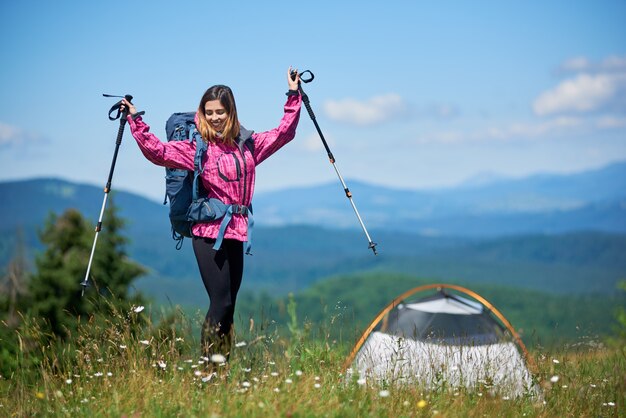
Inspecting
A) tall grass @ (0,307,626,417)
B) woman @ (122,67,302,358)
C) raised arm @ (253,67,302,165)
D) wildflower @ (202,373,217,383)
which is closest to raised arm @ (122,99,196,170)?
woman @ (122,67,302,358)

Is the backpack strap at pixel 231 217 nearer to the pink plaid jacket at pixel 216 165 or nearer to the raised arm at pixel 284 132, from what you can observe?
the pink plaid jacket at pixel 216 165

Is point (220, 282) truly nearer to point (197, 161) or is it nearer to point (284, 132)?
point (197, 161)

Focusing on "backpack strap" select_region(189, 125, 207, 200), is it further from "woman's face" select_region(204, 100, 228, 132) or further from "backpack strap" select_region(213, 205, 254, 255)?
"backpack strap" select_region(213, 205, 254, 255)

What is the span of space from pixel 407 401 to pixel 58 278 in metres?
41.1

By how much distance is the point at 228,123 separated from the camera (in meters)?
6.11

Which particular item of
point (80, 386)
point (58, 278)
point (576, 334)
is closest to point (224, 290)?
point (80, 386)

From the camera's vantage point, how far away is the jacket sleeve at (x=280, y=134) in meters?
6.47

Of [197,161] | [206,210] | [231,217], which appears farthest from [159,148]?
[231,217]

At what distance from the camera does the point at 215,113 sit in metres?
6.13

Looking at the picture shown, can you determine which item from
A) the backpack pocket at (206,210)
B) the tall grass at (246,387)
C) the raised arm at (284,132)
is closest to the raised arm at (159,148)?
the backpack pocket at (206,210)

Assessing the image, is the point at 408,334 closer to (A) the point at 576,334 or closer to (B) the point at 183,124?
(A) the point at 576,334

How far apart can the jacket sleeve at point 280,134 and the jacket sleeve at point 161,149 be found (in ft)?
1.98

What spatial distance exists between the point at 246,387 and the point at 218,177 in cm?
178

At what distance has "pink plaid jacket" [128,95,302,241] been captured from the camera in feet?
19.7
